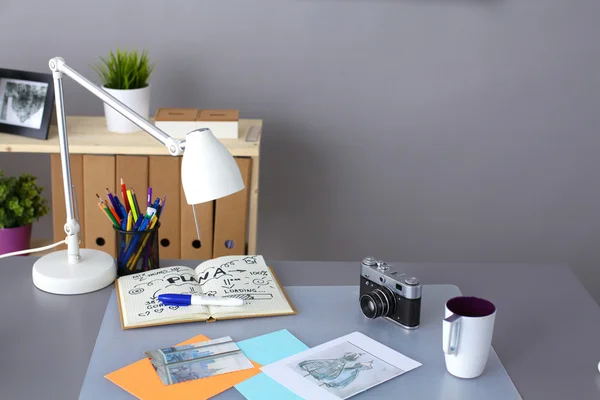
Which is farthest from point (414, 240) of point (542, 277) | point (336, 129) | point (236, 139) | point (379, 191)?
point (542, 277)

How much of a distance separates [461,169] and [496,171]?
135mm

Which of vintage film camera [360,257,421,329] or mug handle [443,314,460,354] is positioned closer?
mug handle [443,314,460,354]

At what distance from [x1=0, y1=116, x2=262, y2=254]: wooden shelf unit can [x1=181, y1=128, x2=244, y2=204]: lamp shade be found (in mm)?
1018

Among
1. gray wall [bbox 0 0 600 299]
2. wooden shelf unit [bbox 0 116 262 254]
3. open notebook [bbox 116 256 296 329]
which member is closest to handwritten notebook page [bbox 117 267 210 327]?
open notebook [bbox 116 256 296 329]

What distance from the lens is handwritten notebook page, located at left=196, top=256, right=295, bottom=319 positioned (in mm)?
1502

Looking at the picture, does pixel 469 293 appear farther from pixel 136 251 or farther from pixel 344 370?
pixel 136 251

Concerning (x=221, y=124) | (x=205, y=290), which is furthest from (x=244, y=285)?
(x=221, y=124)

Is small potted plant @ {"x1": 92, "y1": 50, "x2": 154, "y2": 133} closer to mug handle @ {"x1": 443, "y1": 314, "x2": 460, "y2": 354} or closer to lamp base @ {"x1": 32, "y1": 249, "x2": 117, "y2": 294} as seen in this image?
lamp base @ {"x1": 32, "y1": 249, "x2": 117, "y2": 294}

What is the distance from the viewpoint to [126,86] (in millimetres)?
2412

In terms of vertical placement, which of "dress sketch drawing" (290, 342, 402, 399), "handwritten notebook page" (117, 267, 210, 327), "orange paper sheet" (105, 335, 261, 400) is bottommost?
"orange paper sheet" (105, 335, 261, 400)

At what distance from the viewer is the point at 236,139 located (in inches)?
96.0

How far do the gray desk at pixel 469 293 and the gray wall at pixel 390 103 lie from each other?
1140 mm

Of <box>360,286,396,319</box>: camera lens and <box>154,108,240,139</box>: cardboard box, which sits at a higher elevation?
<box>154,108,240,139</box>: cardboard box

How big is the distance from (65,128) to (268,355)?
0.63 meters
